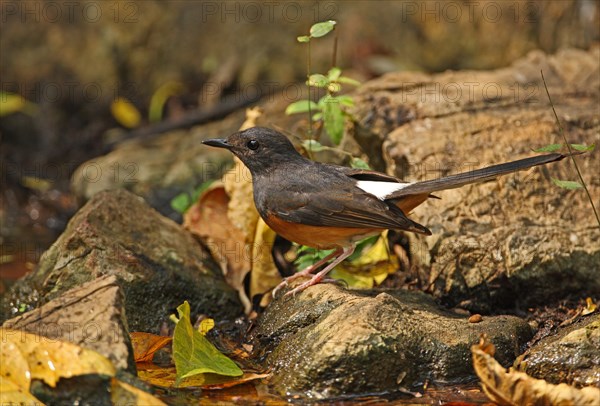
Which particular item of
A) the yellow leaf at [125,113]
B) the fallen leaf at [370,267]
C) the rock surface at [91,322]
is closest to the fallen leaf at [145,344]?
the rock surface at [91,322]

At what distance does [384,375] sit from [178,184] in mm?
3670

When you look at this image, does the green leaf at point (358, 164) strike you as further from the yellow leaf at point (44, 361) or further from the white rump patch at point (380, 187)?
the yellow leaf at point (44, 361)

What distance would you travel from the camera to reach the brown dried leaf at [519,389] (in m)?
3.99

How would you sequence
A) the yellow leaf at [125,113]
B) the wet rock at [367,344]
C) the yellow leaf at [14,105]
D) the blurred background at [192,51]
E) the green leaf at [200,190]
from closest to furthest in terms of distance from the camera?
the wet rock at [367,344], the green leaf at [200,190], the yellow leaf at [14,105], the blurred background at [192,51], the yellow leaf at [125,113]

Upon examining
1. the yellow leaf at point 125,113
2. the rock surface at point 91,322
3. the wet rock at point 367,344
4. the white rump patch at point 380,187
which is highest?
the rock surface at point 91,322

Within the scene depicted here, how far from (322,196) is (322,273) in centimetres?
49

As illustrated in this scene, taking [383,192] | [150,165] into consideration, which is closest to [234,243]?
[383,192]

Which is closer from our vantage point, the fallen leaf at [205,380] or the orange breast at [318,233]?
the fallen leaf at [205,380]

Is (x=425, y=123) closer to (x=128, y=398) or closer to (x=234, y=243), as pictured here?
(x=234, y=243)

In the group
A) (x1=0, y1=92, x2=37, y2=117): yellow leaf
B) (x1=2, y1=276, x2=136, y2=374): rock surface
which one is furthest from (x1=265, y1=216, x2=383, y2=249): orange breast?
(x1=0, y1=92, x2=37, y2=117): yellow leaf

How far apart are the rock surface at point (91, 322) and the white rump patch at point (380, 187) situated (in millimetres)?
1850

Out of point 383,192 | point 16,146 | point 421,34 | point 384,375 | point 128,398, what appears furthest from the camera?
point 421,34

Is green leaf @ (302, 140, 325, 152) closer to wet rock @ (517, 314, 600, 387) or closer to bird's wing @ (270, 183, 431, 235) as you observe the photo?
bird's wing @ (270, 183, 431, 235)

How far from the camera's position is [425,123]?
6.56 meters
